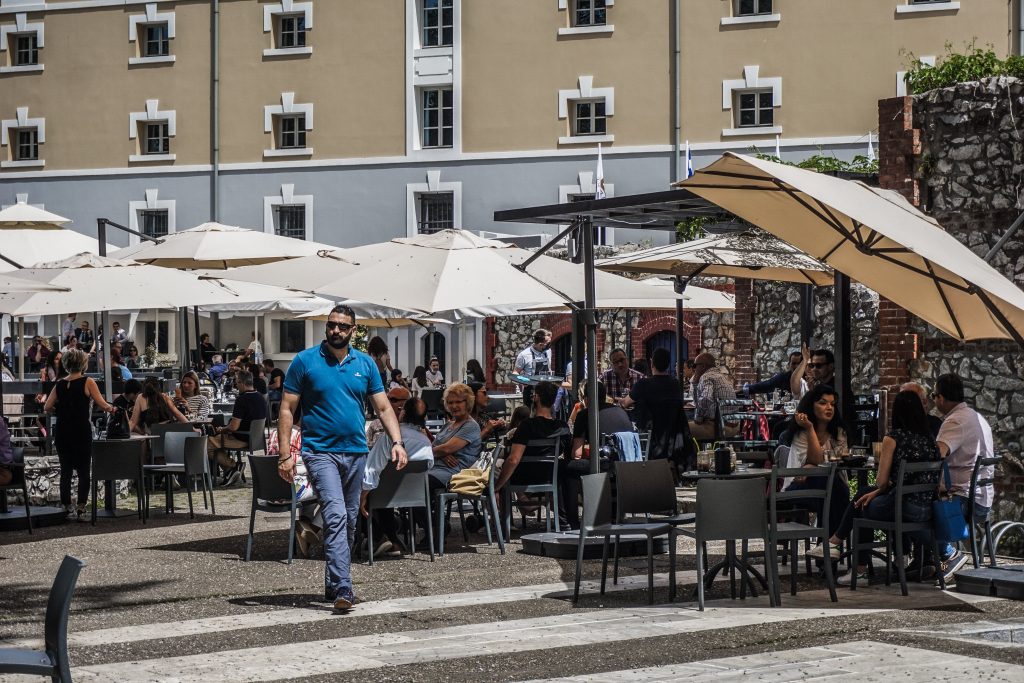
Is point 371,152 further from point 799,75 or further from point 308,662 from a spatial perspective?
point 308,662

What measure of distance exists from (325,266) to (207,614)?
4617 mm

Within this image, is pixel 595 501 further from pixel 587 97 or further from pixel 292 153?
pixel 292 153

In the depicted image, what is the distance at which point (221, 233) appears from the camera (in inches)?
725

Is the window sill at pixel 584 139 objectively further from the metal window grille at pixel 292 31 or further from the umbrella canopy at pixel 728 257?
the umbrella canopy at pixel 728 257

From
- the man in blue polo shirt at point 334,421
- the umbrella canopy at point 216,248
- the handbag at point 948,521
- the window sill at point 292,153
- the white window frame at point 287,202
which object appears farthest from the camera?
the white window frame at point 287,202

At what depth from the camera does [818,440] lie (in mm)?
11398

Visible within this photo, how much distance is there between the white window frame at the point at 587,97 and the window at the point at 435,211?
3.74 metres

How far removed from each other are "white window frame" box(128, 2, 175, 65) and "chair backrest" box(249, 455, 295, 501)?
31.3m

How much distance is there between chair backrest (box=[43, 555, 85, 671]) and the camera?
5.62m

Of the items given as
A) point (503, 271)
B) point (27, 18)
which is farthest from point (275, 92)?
point (503, 271)

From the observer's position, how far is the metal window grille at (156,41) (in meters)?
41.5

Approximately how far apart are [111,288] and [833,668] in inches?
374

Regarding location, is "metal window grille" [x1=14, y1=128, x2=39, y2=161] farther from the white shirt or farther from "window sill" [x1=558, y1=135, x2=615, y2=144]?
the white shirt

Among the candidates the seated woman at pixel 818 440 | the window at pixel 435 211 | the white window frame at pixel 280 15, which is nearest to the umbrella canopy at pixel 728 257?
the seated woman at pixel 818 440
